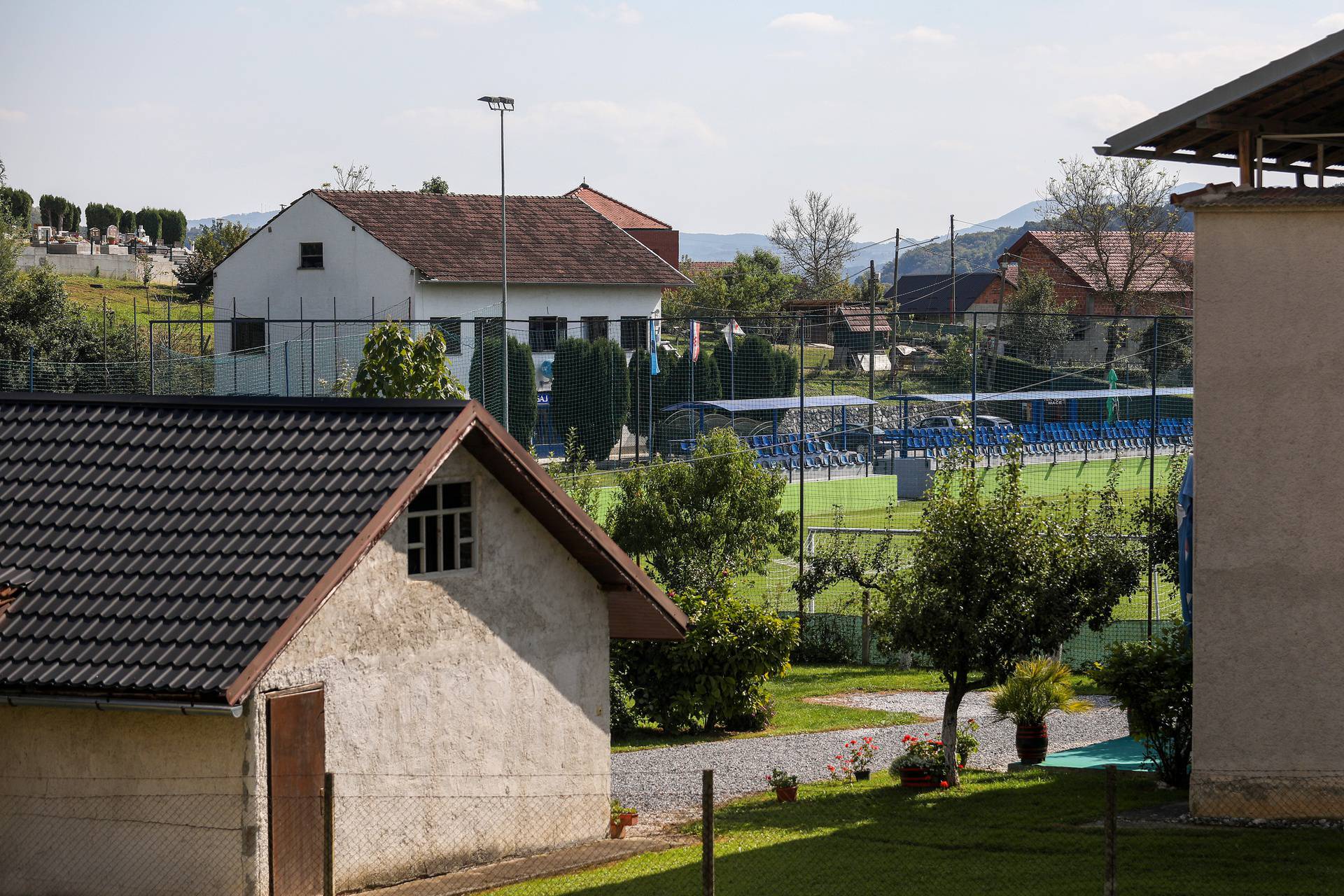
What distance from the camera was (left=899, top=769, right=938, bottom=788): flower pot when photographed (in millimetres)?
16797

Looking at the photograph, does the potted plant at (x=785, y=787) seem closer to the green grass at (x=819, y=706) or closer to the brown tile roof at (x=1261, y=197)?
the green grass at (x=819, y=706)

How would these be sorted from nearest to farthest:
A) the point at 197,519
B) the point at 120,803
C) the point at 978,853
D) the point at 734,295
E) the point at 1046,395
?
the point at 120,803
the point at 197,519
the point at 978,853
the point at 1046,395
the point at 734,295

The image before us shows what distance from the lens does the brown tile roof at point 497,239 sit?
5125cm

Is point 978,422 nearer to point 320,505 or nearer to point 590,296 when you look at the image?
point 590,296

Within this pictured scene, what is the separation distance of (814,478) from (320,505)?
3451 centimetres

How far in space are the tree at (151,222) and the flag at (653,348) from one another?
8000 centimetres

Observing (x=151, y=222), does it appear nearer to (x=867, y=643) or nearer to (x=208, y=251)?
(x=208, y=251)

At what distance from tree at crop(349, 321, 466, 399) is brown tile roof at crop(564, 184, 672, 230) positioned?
214 ft

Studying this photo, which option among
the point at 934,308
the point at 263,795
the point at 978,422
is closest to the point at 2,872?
the point at 263,795

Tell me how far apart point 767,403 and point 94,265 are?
173 feet

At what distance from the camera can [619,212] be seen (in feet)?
279

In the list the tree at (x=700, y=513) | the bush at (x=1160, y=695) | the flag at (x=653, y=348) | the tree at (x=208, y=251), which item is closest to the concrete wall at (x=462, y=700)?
the bush at (x=1160, y=695)

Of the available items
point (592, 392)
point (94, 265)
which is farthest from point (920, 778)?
point (94, 265)

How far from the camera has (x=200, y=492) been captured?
12789 millimetres
